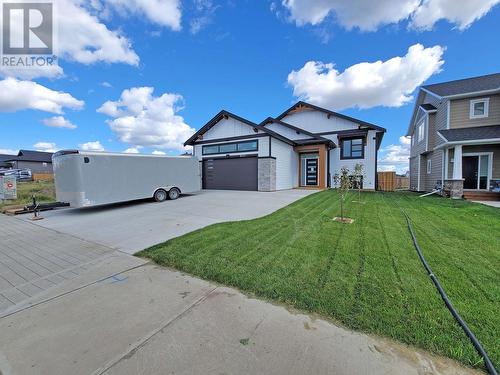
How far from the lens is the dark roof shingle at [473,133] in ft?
35.7

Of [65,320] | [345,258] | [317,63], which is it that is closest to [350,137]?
[317,63]

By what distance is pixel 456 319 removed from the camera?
225cm

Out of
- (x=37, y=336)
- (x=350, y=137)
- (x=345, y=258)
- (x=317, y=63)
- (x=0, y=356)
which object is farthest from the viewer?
(x=350, y=137)

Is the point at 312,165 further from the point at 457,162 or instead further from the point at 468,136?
the point at 468,136

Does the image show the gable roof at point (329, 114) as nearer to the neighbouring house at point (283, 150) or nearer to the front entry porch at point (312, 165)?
the neighbouring house at point (283, 150)

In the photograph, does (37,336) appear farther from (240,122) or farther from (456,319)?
(240,122)

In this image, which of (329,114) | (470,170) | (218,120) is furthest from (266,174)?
(470,170)

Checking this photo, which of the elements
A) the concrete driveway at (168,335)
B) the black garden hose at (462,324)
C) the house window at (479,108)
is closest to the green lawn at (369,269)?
the black garden hose at (462,324)

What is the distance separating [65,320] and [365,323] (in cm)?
331

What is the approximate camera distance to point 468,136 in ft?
36.8

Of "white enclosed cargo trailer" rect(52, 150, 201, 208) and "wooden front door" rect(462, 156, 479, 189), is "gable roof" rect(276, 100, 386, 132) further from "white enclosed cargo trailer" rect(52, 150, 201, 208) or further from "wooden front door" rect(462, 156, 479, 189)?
"white enclosed cargo trailer" rect(52, 150, 201, 208)

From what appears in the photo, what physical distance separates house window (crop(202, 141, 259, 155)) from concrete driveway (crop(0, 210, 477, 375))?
13.3 meters

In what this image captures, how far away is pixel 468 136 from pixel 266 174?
1115cm

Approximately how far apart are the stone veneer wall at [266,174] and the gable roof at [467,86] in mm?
10925
